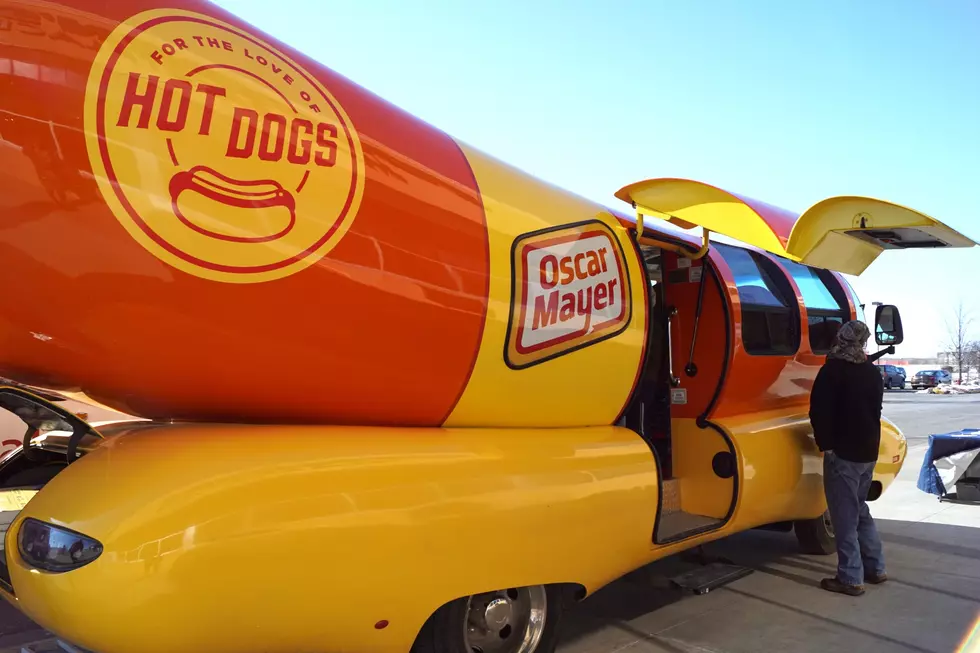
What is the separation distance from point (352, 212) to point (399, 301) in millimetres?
386

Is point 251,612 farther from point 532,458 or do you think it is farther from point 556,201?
point 556,201

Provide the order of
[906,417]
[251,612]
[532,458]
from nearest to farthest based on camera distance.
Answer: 1. [251,612]
2. [532,458]
3. [906,417]

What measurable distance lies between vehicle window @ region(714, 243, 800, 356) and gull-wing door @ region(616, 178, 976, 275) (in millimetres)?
816

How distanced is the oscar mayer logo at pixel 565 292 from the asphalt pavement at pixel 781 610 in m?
1.83

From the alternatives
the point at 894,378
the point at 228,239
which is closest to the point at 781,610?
the point at 228,239

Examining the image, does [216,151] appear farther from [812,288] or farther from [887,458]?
[887,458]

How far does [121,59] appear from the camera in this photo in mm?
2229

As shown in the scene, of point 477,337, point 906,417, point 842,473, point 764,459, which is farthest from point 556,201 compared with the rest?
point 906,417

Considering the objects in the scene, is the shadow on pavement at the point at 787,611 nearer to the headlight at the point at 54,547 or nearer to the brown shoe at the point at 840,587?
the brown shoe at the point at 840,587

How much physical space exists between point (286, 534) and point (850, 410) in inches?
158

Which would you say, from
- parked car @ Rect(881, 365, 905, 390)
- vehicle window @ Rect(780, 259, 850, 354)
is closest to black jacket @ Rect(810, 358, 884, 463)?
vehicle window @ Rect(780, 259, 850, 354)

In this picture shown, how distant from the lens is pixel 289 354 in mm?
2566

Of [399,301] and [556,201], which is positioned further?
[556,201]

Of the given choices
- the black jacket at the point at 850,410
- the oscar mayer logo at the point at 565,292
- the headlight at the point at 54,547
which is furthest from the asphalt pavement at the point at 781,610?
the oscar mayer logo at the point at 565,292
